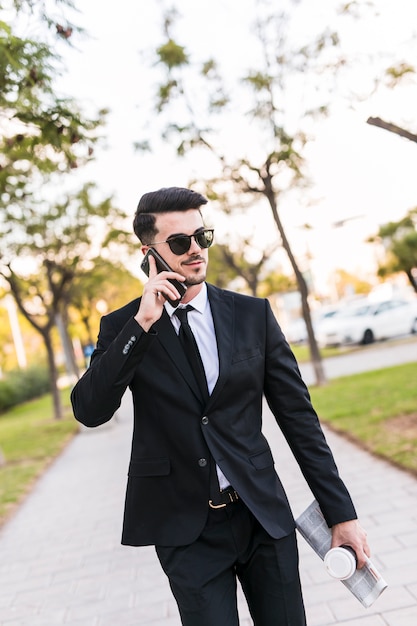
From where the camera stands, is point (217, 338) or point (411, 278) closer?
point (217, 338)

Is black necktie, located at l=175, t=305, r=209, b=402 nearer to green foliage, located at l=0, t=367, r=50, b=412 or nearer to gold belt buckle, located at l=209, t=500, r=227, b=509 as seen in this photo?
gold belt buckle, located at l=209, t=500, r=227, b=509

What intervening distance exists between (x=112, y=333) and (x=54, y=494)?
7.46 m

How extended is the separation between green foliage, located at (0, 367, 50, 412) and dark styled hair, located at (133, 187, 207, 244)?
97.6 ft

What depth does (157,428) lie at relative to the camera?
2.49 meters

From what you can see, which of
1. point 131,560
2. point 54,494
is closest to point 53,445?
point 54,494

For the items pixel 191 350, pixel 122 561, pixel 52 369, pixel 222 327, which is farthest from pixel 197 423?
pixel 52 369

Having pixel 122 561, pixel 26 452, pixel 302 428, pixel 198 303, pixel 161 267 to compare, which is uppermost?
pixel 161 267

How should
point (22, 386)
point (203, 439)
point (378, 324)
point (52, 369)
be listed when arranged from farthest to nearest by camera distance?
point (22, 386)
point (378, 324)
point (52, 369)
point (203, 439)

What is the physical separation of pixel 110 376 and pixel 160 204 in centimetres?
61

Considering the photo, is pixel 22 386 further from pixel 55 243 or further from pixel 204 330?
pixel 204 330

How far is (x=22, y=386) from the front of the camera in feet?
114

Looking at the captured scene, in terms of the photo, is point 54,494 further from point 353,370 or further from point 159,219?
point 353,370

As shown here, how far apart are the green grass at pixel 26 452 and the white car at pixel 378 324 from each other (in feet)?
34.3

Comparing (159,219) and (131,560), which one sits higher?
(159,219)
